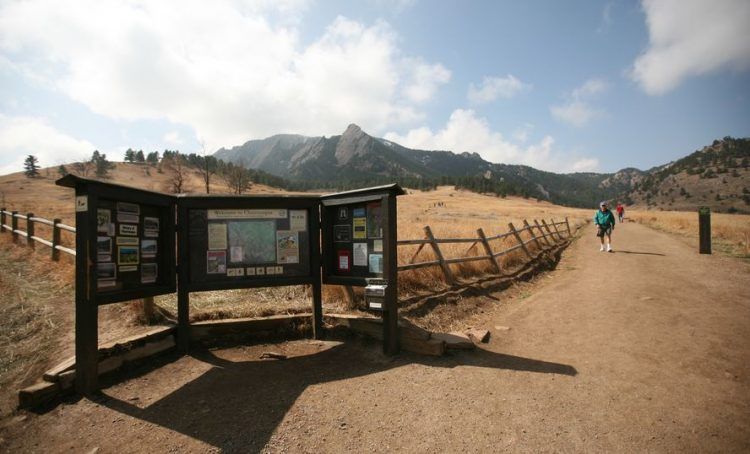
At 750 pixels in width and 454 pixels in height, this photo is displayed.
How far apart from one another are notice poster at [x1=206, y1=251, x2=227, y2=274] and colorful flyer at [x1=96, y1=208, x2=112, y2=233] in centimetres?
119

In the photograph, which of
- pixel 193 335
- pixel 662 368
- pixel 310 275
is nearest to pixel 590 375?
pixel 662 368

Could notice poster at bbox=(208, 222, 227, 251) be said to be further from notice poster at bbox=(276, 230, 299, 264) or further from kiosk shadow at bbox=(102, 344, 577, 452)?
kiosk shadow at bbox=(102, 344, 577, 452)

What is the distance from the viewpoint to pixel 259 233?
5016mm

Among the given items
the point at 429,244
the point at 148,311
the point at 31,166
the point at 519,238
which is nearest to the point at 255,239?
the point at 148,311

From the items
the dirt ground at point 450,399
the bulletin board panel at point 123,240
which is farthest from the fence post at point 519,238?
the bulletin board panel at point 123,240

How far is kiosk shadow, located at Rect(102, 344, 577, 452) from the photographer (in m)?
3.14

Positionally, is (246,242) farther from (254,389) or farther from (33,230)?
(33,230)

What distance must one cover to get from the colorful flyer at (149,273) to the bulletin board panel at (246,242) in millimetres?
324

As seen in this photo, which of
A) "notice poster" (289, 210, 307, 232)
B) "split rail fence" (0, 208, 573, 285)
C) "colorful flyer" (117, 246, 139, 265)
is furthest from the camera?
"split rail fence" (0, 208, 573, 285)

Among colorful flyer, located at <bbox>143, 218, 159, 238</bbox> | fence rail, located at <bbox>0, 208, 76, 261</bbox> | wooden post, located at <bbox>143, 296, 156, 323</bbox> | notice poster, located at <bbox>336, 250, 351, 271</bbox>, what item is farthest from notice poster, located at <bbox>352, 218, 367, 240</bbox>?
fence rail, located at <bbox>0, 208, 76, 261</bbox>

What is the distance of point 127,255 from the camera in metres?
4.20

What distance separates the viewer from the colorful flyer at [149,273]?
4391 millimetres

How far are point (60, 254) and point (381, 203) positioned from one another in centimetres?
945

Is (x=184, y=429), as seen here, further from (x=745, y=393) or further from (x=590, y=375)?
(x=745, y=393)
